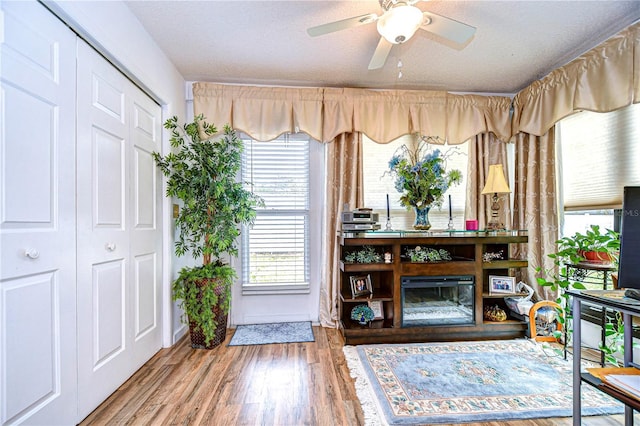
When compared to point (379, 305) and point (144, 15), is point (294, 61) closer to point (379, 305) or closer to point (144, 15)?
point (144, 15)

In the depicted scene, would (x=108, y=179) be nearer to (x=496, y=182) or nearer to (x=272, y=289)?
(x=272, y=289)

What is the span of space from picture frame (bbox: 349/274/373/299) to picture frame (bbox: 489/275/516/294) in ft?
3.95

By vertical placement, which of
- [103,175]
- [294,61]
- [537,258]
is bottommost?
[537,258]

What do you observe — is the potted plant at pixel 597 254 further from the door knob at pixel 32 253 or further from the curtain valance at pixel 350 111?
the door knob at pixel 32 253

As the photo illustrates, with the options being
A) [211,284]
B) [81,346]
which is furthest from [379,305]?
[81,346]

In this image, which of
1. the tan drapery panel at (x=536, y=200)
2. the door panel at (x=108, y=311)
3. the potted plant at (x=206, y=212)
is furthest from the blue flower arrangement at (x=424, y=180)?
the door panel at (x=108, y=311)

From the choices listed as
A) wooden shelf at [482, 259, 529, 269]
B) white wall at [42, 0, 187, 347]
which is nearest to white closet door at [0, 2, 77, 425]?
white wall at [42, 0, 187, 347]

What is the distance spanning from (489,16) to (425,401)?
2721 millimetres

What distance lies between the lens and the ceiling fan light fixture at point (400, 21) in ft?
4.98

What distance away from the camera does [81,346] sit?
1562 millimetres

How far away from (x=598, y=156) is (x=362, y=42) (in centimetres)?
229

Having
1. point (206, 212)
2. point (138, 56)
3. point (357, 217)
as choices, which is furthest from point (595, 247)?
point (138, 56)

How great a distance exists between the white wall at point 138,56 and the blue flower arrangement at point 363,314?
173 centimetres

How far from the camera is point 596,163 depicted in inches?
94.5
